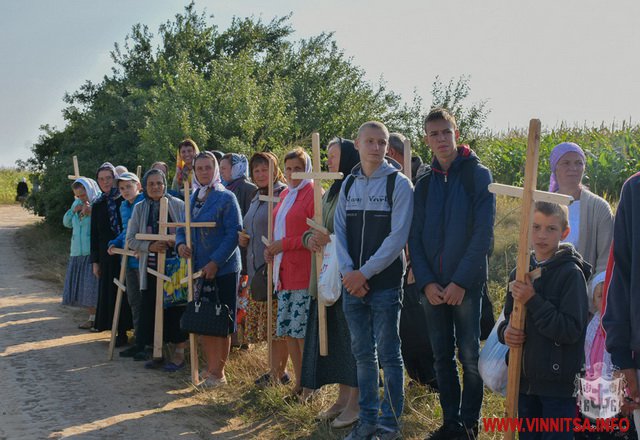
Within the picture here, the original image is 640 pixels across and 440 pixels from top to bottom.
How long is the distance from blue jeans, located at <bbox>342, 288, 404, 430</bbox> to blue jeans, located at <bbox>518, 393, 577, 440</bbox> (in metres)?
1.17

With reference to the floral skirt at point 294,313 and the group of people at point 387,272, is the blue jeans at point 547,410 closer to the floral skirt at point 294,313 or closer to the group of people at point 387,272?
the group of people at point 387,272

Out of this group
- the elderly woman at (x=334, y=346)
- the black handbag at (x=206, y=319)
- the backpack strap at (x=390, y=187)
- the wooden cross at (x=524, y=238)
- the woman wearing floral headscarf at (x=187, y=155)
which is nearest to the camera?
the wooden cross at (x=524, y=238)

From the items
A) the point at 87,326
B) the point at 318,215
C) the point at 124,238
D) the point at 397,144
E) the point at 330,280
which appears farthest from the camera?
the point at 87,326

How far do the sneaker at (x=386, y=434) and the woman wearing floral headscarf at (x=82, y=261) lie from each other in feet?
19.7

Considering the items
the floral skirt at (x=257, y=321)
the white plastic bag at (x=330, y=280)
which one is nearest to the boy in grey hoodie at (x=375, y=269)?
the white plastic bag at (x=330, y=280)

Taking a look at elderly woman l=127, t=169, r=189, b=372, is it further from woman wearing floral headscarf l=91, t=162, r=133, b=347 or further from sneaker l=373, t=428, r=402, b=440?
sneaker l=373, t=428, r=402, b=440

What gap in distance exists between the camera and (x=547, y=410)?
170 inches

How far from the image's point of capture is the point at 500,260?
10625 mm

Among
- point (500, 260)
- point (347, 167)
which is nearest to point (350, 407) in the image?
point (347, 167)

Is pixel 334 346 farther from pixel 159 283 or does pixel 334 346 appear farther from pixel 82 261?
pixel 82 261

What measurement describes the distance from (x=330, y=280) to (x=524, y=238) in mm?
1953

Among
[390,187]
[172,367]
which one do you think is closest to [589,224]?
[390,187]

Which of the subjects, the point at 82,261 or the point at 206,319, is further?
the point at 82,261

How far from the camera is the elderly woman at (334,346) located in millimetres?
6141
